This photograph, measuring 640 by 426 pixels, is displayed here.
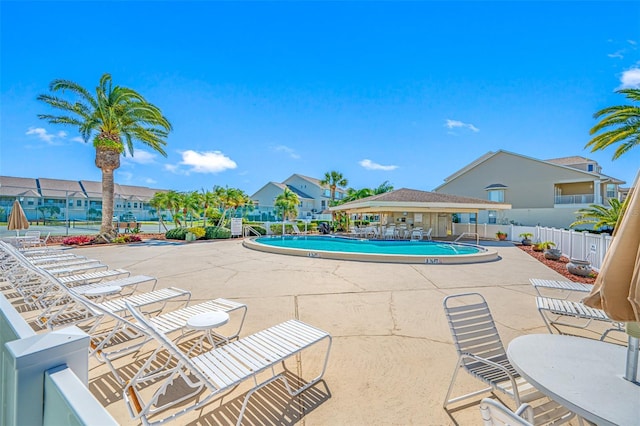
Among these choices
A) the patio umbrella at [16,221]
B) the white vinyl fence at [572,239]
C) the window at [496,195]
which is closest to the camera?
the white vinyl fence at [572,239]

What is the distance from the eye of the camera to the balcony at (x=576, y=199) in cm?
2507

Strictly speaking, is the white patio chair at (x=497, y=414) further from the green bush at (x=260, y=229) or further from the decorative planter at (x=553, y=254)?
the green bush at (x=260, y=229)

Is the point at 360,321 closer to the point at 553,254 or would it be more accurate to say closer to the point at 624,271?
the point at 624,271

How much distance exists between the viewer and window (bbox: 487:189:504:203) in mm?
30141

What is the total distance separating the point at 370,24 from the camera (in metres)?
12.6

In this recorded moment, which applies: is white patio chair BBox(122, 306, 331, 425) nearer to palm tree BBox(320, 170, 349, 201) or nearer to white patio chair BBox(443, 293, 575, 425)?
white patio chair BBox(443, 293, 575, 425)

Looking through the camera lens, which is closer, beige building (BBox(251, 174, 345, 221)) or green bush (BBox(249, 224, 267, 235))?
green bush (BBox(249, 224, 267, 235))

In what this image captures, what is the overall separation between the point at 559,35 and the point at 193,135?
26211 mm

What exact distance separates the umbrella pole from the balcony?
103 feet

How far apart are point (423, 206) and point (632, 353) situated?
17.8 m

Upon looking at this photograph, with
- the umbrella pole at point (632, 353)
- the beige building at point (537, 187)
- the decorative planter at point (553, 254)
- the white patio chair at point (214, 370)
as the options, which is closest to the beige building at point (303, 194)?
the beige building at point (537, 187)

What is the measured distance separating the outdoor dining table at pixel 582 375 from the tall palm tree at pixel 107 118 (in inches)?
843

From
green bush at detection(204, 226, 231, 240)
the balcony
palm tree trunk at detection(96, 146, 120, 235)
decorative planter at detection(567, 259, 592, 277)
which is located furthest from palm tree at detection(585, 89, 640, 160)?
palm tree trunk at detection(96, 146, 120, 235)

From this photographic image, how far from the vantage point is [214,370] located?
266cm
